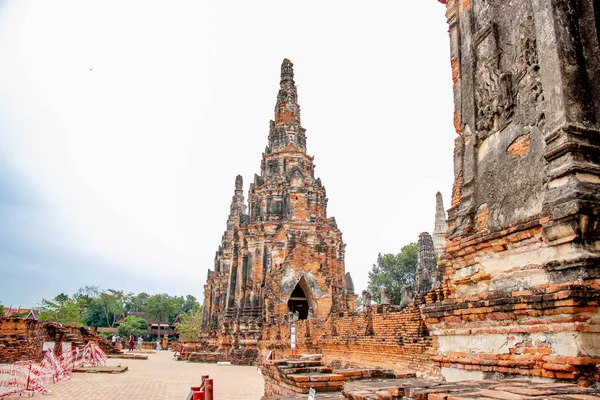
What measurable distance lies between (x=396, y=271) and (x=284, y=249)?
28265 millimetres

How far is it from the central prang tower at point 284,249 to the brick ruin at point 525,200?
15.8m

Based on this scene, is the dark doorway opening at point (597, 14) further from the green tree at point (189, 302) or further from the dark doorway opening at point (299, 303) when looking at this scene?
the green tree at point (189, 302)

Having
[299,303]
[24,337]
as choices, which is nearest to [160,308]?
[299,303]

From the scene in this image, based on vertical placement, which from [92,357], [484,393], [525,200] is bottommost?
[92,357]

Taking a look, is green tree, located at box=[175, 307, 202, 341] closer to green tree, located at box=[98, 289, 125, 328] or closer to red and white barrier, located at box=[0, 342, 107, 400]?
green tree, located at box=[98, 289, 125, 328]

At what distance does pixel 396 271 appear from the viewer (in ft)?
170

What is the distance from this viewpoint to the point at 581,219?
398cm

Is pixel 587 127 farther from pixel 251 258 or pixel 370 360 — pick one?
pixel 251 258

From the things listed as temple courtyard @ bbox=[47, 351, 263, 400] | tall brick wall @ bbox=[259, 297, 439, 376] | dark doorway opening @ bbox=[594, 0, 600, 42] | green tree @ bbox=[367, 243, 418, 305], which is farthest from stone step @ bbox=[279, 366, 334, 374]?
green tree @ bbox=[367, 243, 418, 305]

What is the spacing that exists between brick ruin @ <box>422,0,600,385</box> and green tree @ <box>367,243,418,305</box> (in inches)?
1787

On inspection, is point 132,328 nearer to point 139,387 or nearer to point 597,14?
point 139,387

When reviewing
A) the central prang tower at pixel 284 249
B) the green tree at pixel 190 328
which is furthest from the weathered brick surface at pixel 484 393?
the green tree at pixel 190 328

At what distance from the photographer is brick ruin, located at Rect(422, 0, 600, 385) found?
12.9 feet

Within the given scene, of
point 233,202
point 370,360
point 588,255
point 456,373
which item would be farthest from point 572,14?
point 233,202
